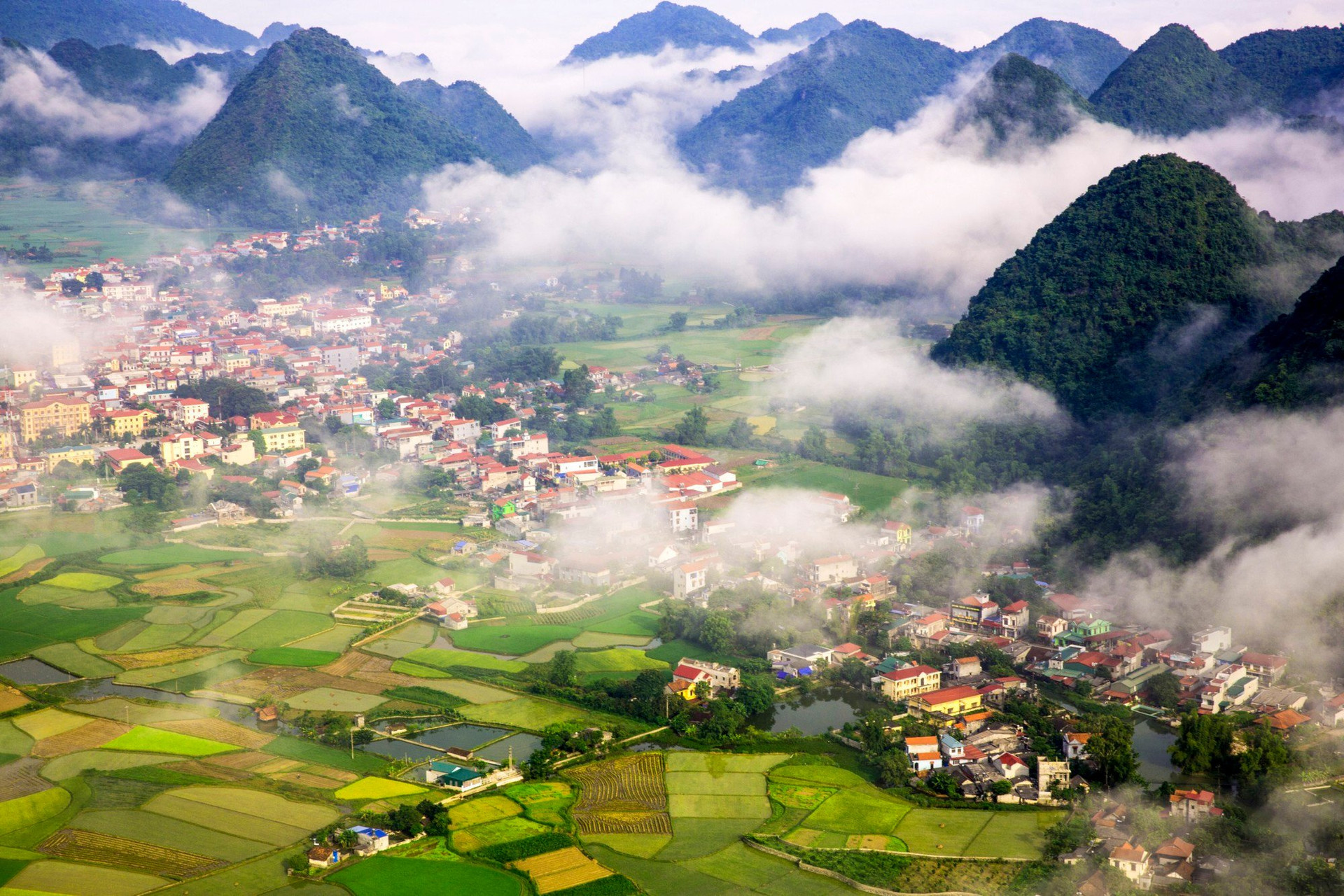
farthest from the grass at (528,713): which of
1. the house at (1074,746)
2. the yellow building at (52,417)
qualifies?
the yellow building at (52,417)

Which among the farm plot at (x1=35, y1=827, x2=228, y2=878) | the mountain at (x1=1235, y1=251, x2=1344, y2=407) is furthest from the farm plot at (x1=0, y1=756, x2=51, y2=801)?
the mountain at (x1=1235, y1=251, x2=1344, y2=407)

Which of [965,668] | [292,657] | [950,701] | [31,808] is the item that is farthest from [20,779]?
[965,668]

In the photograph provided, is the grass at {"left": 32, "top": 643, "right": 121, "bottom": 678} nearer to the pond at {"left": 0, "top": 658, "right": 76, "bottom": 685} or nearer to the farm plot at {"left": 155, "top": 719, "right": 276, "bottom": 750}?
the pond at {"left": 0, "top": 658, "right": 76, "bottom": 685}

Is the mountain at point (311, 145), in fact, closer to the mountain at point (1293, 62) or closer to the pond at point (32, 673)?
the mountain at point (1293, 62)

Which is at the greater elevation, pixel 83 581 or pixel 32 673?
pixel 83 581

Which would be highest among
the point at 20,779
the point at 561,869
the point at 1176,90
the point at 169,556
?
the point at 1176,90

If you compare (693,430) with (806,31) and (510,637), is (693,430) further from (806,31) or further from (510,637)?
(806,31)
